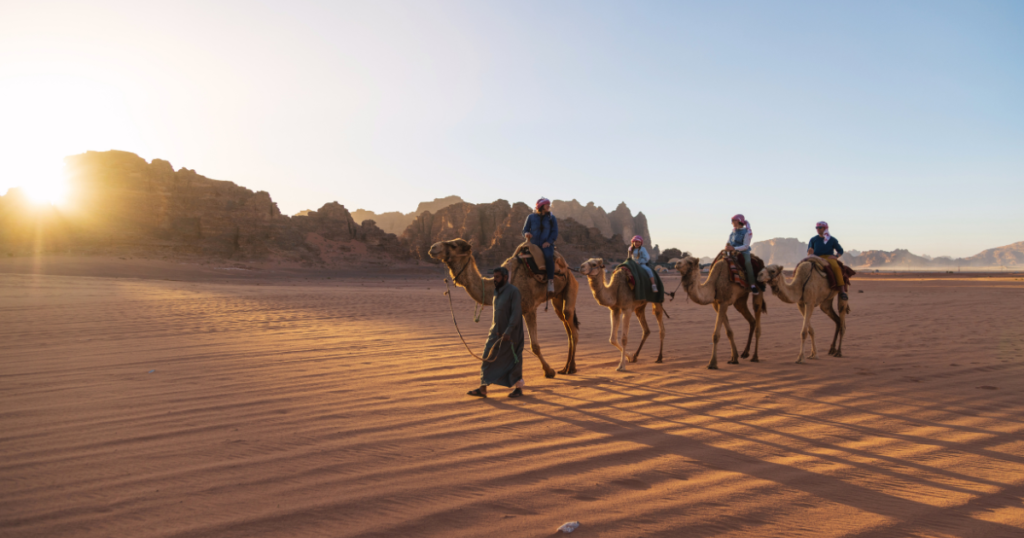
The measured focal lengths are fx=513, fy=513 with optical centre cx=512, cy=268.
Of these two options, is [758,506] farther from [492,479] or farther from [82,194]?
[82,194]

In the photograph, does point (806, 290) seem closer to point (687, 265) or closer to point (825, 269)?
point (825, 269)

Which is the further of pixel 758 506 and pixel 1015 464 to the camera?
pixel 1015 464

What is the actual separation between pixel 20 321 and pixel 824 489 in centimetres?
1615

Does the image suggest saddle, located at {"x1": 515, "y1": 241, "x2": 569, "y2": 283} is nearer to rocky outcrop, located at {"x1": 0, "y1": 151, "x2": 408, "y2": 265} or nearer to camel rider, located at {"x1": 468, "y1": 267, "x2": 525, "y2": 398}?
camel rider, located at {"x1": 468, "y1": 267, "x2": 525, "y2": 398}

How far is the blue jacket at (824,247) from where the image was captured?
10547mm

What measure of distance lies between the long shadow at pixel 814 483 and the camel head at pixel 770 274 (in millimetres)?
4977

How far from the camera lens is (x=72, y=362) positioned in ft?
25.5

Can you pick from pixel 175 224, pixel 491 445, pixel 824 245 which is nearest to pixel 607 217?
pixel 175 224

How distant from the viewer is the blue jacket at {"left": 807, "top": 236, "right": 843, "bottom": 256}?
415 inches

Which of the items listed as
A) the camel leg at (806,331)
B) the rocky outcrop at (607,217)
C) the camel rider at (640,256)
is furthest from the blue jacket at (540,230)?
the rocky outcrop at (607,217)

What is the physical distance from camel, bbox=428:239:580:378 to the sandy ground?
676mm

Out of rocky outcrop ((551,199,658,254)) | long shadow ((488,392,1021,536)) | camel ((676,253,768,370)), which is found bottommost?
long shadow ((488,392,1021,536))

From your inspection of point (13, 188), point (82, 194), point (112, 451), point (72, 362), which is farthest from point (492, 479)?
point (13, 188)

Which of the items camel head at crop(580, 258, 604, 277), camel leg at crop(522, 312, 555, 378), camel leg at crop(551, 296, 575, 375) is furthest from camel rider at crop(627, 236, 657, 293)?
camel leg at crop(522, 312, 555, 378)
